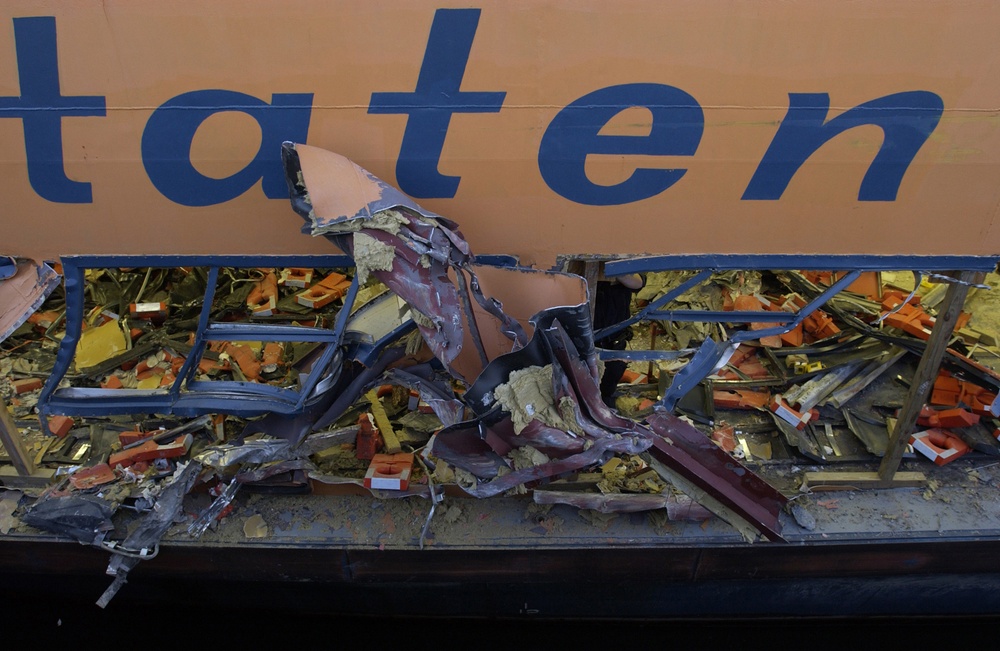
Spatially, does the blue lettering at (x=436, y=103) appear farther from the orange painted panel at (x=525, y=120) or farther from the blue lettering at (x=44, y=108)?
the blue lettering at (x=44, y=108)

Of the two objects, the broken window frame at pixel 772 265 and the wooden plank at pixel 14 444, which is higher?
the broken window frame at pixel 772 265

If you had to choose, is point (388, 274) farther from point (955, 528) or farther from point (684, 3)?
point (955, 528)

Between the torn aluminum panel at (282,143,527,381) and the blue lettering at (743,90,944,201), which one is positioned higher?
the blue lettering at (743,90,944,201)

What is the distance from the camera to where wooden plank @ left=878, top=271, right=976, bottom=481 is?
359cm

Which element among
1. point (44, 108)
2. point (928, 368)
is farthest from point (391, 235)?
point (928, 368)

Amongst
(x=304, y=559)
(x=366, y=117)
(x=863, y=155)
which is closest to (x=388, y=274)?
(x=366, y=117)

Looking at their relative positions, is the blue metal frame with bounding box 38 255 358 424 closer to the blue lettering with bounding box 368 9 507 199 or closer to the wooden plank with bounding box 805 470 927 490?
the blue lettering with bounding box 368 9 507 199

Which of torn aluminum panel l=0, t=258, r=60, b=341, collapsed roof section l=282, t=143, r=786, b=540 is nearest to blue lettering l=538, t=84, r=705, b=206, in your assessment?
collapsed roof section l=282, t=143, r=786, b=540

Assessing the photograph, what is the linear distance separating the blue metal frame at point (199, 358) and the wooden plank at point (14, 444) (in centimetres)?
39

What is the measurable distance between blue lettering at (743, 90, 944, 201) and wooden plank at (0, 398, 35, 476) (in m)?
4.72

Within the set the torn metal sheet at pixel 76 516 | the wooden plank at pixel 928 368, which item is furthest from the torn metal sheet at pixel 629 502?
the torn metal sheet at pixel 76 516

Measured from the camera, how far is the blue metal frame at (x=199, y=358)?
3.54 m

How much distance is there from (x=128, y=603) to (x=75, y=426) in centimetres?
142

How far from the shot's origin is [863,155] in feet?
10.6
